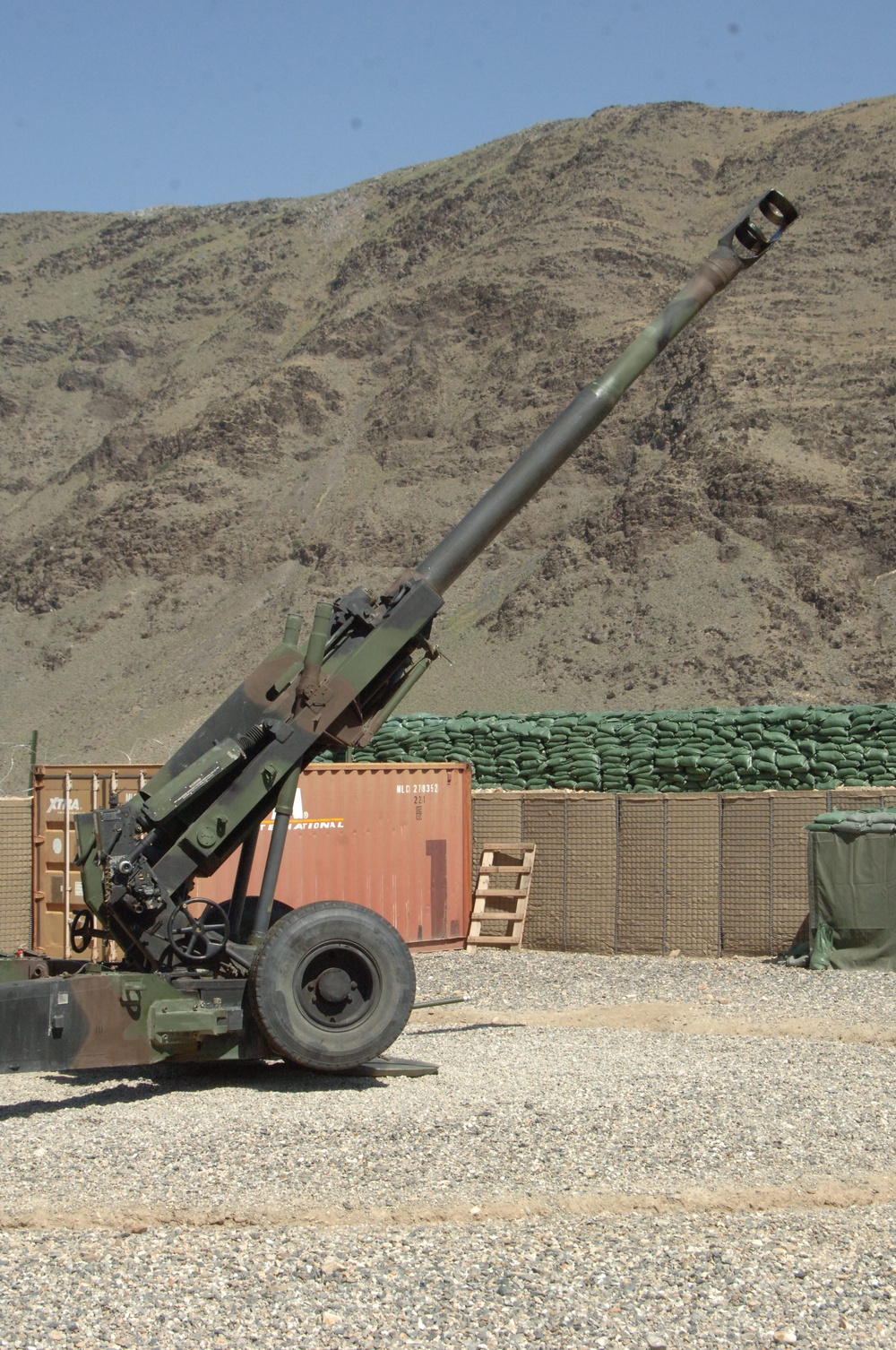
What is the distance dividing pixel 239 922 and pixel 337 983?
3.32 ft

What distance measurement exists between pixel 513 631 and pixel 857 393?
18.2 meters

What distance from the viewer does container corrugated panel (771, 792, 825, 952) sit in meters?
16.5

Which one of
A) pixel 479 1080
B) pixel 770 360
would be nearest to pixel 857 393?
pixel 770 360

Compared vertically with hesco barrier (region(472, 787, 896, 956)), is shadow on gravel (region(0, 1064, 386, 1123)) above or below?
below

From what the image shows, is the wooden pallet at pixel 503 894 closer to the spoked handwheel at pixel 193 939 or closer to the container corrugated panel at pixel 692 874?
the container corrugated panel at pixel 692 874

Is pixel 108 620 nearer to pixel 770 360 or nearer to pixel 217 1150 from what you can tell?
pixel 770 360

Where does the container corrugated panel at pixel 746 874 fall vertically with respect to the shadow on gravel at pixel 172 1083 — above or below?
above

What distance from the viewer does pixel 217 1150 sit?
23.6 feet

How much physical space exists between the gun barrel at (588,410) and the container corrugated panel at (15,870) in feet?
24.6

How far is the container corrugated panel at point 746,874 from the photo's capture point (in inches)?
654

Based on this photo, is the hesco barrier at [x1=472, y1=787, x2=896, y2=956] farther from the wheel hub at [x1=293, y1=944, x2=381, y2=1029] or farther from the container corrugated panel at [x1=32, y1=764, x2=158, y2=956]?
the wheel hub at [x1=293, y1=944, x2=381, y2=1029]

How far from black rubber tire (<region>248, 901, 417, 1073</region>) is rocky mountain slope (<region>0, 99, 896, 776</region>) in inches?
1573

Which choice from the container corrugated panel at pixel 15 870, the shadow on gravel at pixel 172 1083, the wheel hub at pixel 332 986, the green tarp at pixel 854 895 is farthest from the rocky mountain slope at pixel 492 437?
the wheel hub at pixel 332 986

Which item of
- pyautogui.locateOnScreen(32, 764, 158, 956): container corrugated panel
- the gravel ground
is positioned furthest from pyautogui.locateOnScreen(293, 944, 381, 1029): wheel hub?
pyautogui.locateOnScreen(32, 764, 158, 956): container corrugated panel
